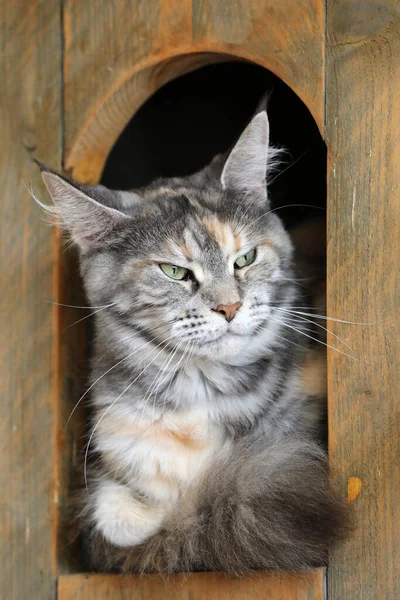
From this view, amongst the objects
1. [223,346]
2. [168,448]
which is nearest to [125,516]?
[168,448]

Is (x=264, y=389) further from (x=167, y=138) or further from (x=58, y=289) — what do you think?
(x=167, y=138)

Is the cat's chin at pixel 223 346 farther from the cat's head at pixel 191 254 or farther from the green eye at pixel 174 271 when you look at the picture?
the green eye at pixel 174 271

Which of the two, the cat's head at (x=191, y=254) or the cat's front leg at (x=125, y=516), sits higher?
the cat's head at (x=191, y=254)

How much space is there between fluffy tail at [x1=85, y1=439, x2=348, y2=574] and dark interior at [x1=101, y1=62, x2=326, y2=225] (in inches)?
35.4

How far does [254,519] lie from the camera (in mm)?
1376

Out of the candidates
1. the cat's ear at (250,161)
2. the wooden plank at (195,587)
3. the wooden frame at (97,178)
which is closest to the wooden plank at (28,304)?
the wooden frame at (97,178)

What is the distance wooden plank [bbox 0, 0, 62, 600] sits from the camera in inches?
65.9

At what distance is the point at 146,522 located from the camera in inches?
60.2

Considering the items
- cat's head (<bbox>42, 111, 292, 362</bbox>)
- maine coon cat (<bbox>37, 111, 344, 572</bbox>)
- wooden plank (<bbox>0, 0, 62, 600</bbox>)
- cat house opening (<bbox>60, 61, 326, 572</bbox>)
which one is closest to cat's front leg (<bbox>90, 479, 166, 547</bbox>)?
maine coon cat (<bbox>37, 111, 344, 572</bbox>)

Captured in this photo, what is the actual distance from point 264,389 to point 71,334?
50cm

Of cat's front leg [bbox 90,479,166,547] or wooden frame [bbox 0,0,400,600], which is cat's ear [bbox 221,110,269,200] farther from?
cat's front leg [bbox 90,479,166,547]

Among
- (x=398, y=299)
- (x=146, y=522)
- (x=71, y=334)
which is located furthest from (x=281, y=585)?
(x=71, y=334)

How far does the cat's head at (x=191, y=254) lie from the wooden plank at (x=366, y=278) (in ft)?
0.59

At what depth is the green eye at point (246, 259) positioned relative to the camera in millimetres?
1569
